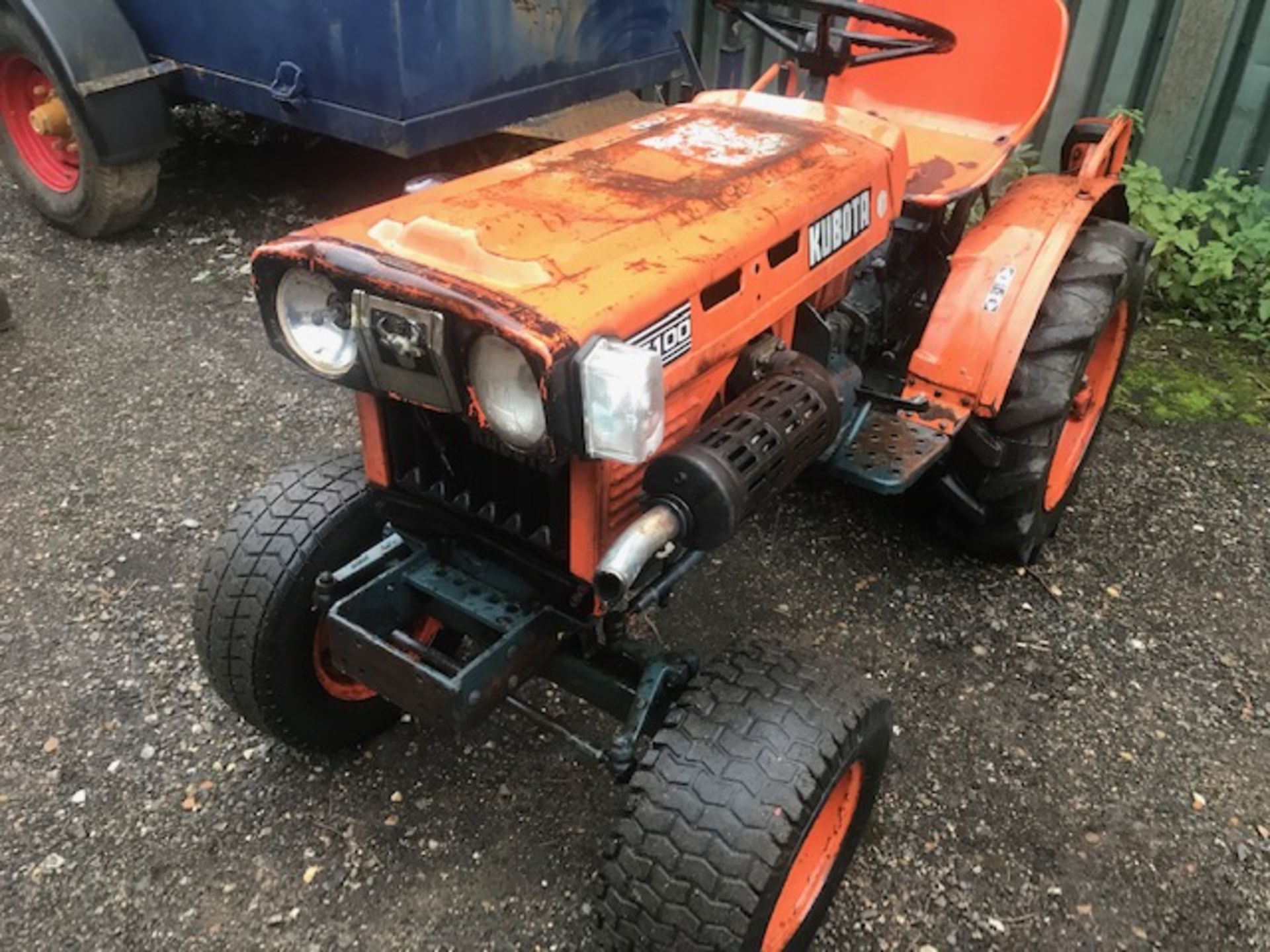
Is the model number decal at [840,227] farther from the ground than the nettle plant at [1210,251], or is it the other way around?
the model number decal at [840,227]

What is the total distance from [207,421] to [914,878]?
2651mm

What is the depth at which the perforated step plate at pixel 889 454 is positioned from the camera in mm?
2535

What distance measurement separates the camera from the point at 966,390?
2631 mm

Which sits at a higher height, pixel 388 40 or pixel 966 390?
pixel 388 40

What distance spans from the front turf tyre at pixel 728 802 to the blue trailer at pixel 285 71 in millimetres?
2941

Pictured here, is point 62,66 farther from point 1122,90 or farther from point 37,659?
point 1122,90

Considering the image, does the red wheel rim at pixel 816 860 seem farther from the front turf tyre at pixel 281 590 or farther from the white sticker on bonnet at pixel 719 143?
the white sticker on bonnet at pixel 719 143

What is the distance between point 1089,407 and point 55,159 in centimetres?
444

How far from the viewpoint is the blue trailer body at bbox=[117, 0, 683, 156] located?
13.3 feet

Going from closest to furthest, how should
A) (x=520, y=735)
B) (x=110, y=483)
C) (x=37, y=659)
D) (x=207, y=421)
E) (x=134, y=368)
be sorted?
1. (x=520, y=735)
2. (x=37, y=659)
3. (x=110, y=483)
4. (x=207, y=421)
5. (x=134, y=368)

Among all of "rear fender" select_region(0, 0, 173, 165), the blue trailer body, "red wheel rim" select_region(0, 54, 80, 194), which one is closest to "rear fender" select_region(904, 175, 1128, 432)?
the blue trailer body

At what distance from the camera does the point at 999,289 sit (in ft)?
8.73

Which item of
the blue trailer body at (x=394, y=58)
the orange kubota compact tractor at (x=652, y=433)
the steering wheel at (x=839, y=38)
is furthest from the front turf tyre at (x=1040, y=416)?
the blue trailer body at (x=394, y=58)

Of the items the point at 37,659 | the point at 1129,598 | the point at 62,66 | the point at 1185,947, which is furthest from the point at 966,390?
the point at 62,66
